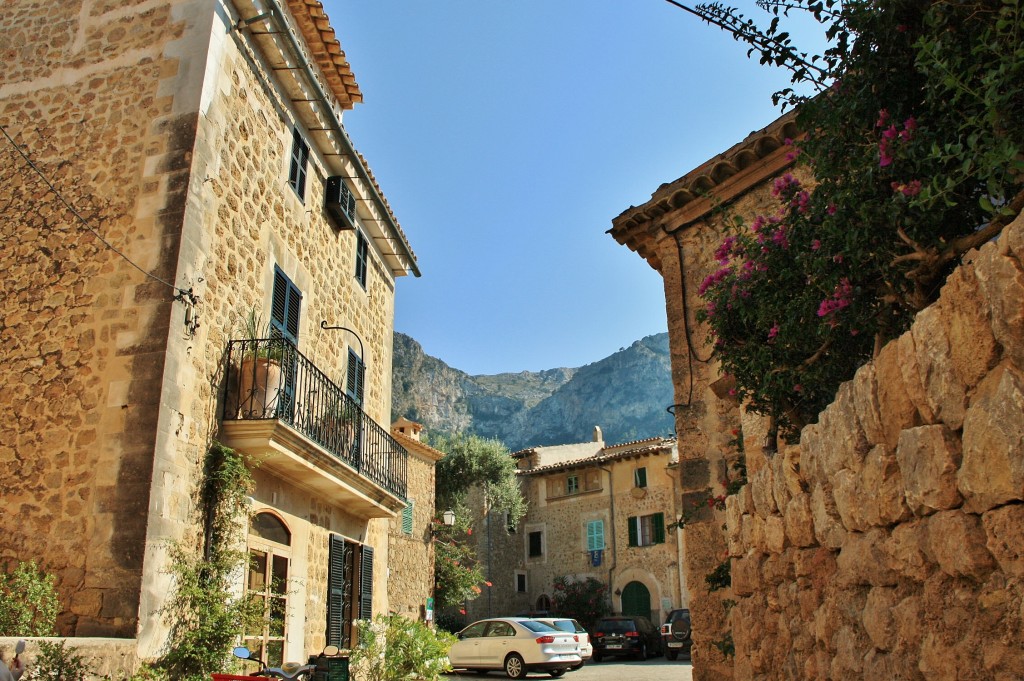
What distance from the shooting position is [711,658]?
9367mm

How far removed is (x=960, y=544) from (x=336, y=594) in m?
9.42

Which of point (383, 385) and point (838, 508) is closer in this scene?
point (838, 508)

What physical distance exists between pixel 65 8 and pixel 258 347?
14.8 ft

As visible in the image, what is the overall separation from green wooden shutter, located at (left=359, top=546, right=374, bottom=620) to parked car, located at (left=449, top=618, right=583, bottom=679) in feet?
18.9

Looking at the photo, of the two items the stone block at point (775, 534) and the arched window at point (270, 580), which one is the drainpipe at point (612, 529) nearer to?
the arched window at point (270, 580)

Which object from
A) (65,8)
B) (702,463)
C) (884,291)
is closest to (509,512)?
(702,463)

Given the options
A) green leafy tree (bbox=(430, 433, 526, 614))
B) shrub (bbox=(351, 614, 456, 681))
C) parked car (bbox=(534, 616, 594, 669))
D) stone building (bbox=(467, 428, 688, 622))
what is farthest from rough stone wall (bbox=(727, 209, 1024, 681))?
green leafy tree (bbox=(430, 433, 526, 614))

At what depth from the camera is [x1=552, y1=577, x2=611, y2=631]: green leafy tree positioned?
114ft

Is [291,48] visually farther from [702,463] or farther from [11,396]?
[702,463]

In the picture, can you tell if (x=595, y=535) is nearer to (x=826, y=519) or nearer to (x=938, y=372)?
(x=826, y=519)

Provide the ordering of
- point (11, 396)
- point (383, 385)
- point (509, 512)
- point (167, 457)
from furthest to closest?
point (509, 512)
point (383, 385)
point (11, 396)
point (167, 457)

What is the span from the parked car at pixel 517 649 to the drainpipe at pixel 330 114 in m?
8.54

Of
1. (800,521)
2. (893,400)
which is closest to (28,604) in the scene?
(800,521)

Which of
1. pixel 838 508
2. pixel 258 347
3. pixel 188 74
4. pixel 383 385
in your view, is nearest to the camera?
pixel 838 508
